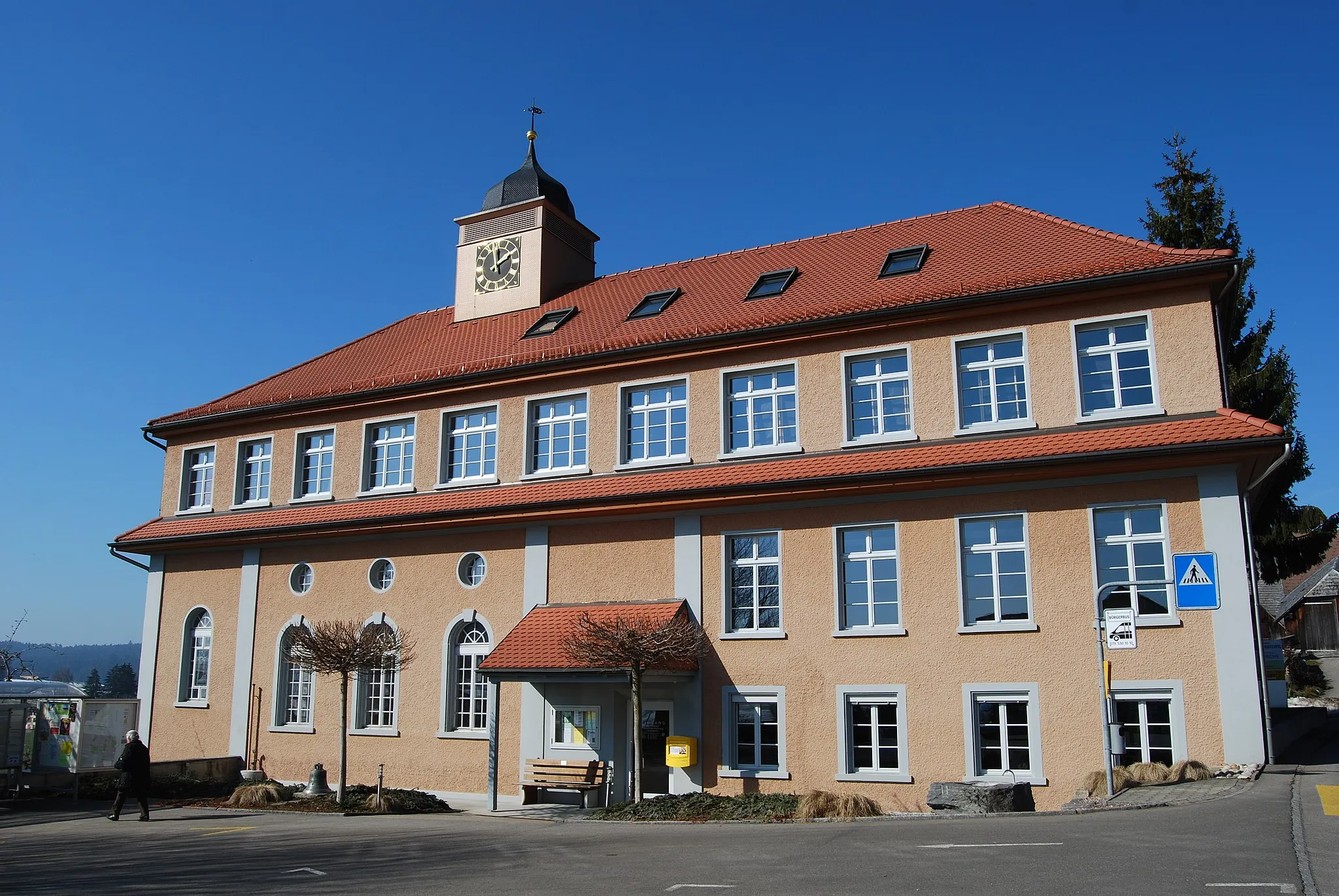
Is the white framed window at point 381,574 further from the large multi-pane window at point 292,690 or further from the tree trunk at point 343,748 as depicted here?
the tree trunk at point 343,748

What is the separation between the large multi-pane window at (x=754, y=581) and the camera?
730 inches

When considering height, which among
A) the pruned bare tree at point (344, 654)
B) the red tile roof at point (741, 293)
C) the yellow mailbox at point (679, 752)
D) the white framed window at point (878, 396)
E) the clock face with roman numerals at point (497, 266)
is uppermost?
the clock face with roman numerals at point (497, 266)

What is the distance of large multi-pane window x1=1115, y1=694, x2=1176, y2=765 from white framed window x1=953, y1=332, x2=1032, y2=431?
4589mm

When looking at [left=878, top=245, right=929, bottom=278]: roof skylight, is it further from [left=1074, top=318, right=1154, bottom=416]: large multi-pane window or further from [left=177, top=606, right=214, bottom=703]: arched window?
[left=177, top=606, right=214, bottom=703]: arched window

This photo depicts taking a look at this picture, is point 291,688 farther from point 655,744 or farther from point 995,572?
point 995,572

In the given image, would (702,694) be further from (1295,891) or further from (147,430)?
(147,430)

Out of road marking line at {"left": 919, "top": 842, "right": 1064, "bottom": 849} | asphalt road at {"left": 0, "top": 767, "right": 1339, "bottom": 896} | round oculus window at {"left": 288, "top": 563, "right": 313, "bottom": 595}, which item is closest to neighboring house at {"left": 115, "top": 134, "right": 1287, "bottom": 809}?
round oculus window at {"left": 288, "top": 563, "right": 313, "bottom": 595}

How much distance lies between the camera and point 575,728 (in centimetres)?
1991

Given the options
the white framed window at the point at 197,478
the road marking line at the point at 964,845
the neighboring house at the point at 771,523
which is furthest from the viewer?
the white framed window at the point at 197,478

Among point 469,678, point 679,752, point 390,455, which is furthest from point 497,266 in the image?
point 679,752

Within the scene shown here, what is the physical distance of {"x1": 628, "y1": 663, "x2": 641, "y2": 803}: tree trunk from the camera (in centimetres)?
1742

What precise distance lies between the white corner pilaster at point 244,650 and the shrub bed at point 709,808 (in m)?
10.7

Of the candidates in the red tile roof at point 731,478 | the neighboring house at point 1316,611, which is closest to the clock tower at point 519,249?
the red tile roof at point 731,478

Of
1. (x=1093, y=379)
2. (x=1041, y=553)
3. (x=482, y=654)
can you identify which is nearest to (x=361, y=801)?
(x=482, y=654)
